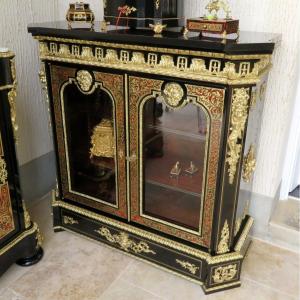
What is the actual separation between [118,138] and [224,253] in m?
0.70

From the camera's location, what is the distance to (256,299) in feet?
5.27

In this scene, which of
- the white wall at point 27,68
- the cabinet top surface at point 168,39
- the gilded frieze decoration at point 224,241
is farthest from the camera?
the white wall at point 27,68

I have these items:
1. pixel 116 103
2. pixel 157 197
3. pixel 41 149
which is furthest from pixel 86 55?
pixel 41 149

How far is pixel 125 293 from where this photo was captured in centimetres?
163

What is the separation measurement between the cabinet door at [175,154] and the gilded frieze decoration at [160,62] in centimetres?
5

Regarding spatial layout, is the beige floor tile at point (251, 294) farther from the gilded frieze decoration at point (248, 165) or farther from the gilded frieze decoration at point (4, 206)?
the gilded frieze decoration at point (4, 206)

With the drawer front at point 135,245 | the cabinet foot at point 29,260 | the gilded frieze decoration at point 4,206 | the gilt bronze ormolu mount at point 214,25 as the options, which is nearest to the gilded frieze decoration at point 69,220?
the drawer front at point 135,245

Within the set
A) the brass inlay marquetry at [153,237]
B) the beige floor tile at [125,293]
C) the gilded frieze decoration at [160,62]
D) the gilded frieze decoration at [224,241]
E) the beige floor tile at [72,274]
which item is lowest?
the beige floor tile at [125,293]

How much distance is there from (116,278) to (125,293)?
103 mm

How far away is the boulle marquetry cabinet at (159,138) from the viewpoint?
4.38ft

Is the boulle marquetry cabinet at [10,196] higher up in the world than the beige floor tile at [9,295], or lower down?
higher up

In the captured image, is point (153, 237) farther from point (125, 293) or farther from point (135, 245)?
point (125, 293)

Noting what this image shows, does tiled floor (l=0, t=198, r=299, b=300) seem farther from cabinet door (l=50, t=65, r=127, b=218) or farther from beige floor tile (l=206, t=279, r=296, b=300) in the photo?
cabinet door (l=50, t=65, r=127, b=218)

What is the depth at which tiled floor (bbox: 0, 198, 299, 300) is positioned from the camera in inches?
63.9
